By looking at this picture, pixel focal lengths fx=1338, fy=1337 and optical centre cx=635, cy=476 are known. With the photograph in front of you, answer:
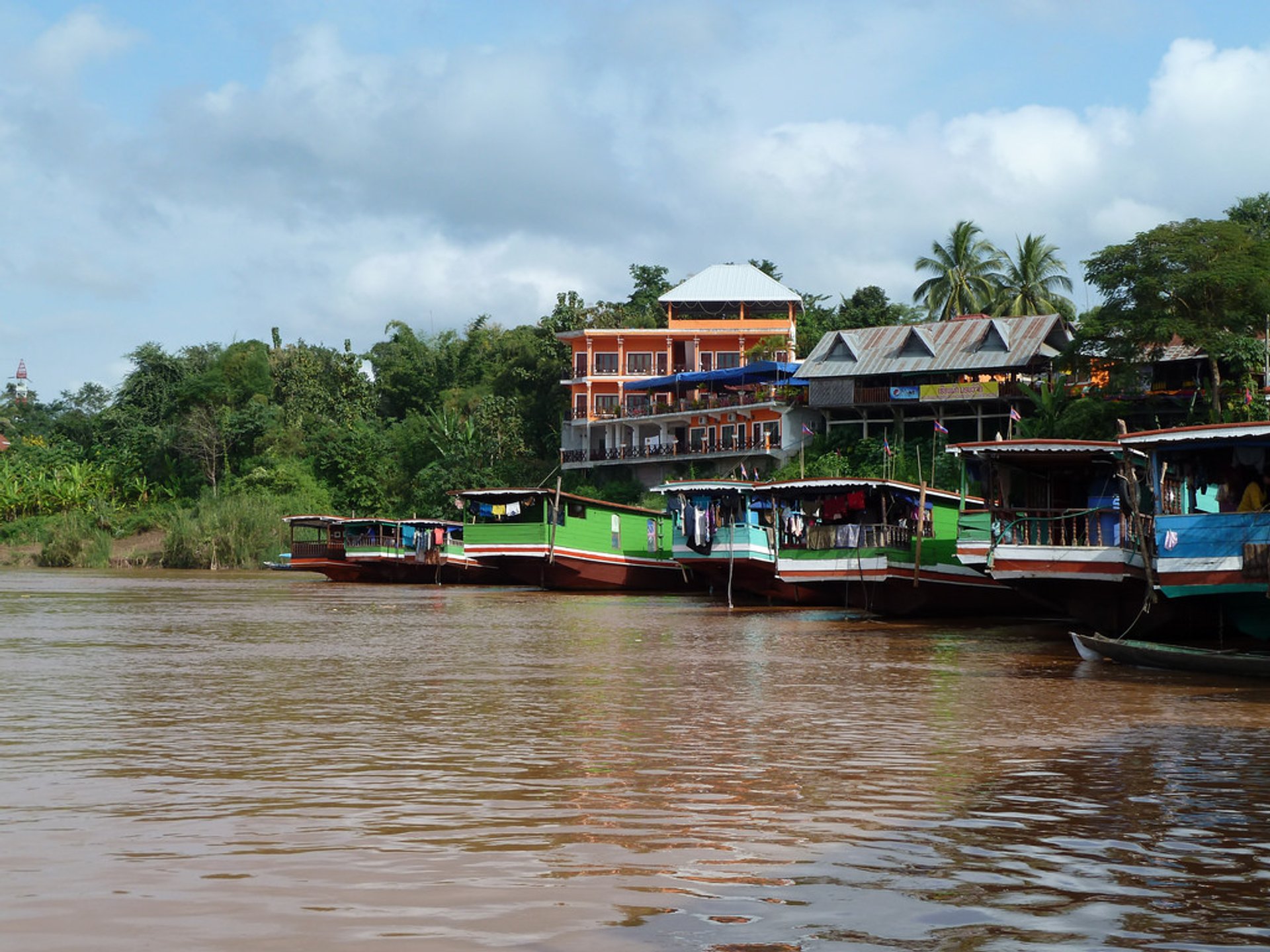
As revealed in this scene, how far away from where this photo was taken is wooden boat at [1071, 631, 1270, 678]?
14.7 meters

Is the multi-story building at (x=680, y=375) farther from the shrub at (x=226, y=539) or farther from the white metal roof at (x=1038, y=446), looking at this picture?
the white metal roof at (x=1038, y=446)

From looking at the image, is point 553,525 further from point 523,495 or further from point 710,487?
point 710,487

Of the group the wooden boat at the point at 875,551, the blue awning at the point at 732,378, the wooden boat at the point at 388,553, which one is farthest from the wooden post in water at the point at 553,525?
the blue awning at the point at 732,378

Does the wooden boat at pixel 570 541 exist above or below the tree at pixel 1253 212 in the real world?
below

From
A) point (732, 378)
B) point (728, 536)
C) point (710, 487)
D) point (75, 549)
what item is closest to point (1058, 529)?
point (728, 536)

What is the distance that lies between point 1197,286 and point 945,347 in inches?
623

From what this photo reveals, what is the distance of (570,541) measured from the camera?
133 ft

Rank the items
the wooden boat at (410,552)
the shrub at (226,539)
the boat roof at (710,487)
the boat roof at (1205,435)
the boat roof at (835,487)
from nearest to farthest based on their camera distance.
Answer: the boat roof at (1205,435)
the boat roof at (835,487)
the boat roof at (710,487)
the wooden boat at (410,552)
the shrub at (226,539)

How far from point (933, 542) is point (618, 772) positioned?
1948cm

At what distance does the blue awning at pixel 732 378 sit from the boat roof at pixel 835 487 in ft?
97.3

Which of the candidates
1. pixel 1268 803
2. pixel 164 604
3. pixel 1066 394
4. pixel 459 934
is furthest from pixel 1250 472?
pixel 1066 394

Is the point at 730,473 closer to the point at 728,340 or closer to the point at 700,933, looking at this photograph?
the point at 728,340

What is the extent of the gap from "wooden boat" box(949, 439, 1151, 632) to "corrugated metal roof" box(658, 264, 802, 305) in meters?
46.4

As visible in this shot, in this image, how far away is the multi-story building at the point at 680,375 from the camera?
2542 inches
